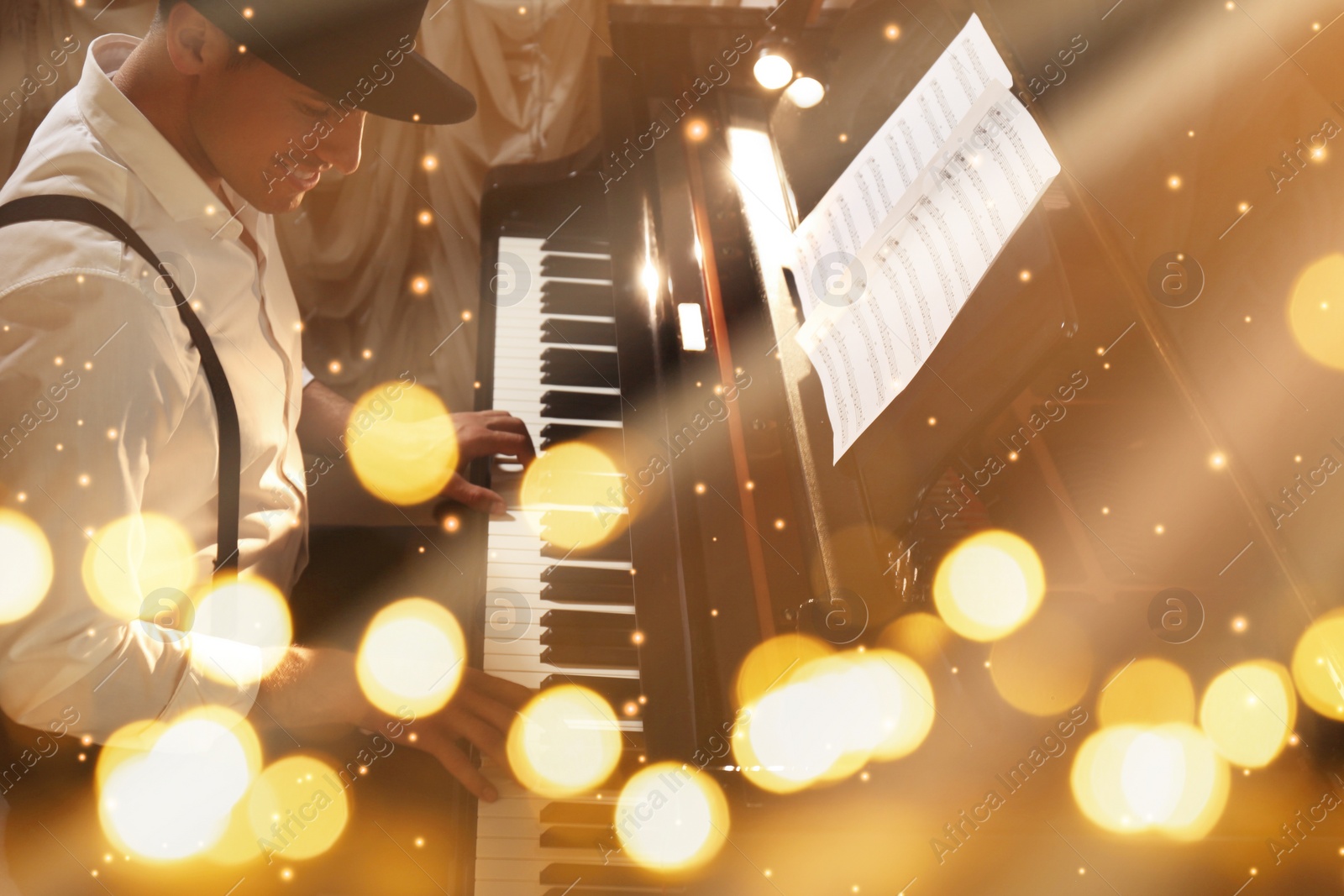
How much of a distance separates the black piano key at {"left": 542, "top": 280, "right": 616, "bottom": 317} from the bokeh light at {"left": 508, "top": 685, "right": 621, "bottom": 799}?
906 mm

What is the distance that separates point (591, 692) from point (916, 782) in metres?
0.46

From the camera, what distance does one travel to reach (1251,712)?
1.15m

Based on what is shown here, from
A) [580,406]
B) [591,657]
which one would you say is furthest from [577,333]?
[591,657]

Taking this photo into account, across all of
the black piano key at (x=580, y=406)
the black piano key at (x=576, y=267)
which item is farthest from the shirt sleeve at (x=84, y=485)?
the black piano key at (x=576, y=267)

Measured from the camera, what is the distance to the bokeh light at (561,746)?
1.14 metres

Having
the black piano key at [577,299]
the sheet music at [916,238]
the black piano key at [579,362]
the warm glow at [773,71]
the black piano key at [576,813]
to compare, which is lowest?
the black piano key at [576,813]

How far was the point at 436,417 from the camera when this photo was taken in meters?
1.71

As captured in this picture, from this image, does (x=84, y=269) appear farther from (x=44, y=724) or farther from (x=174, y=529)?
(x=44, y=724)

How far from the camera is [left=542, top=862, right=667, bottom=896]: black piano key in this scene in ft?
3.59

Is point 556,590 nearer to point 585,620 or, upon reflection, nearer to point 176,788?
point 585,620

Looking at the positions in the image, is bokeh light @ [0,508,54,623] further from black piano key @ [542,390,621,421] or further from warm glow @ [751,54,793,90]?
warm glow @ [751,54,793,90]

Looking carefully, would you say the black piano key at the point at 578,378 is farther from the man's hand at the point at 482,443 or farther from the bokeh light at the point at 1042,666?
the bokeh light at the point at 1042,666

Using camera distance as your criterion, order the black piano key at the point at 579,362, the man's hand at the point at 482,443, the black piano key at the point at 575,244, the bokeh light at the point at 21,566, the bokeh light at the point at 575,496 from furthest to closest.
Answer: the black piano key at the point at 575,244 < the black piano key at the point at 579,362 < the man's hand at the point at 482,443 < the bokeh light at the point at 575,496 < the bokeh light at the point at 21,566

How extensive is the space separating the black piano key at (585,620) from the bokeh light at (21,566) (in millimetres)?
658
